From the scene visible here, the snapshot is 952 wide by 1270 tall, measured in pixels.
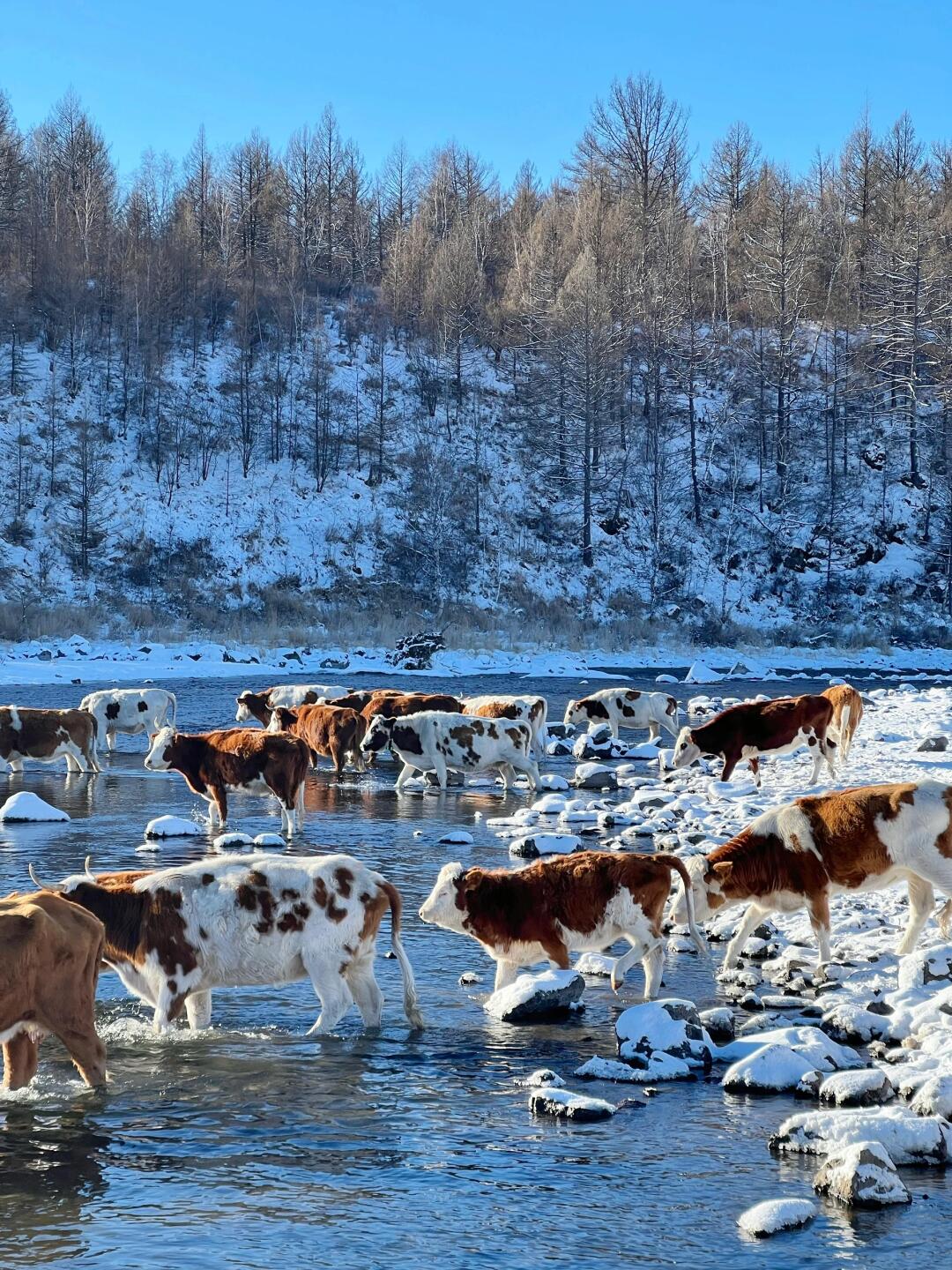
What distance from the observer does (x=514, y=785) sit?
24.1 metres

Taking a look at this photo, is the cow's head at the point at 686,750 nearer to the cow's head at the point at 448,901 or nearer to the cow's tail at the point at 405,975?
the cow's head at the point at 448,901

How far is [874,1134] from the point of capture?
23.9 ft

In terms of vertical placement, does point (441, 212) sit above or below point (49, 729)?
above

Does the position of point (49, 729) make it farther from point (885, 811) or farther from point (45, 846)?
point (885, 811)

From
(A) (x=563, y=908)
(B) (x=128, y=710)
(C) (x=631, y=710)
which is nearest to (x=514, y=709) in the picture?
(C) (x=631, y=710)

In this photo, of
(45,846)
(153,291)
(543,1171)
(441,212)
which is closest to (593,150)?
(441,212)

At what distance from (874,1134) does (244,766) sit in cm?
1298

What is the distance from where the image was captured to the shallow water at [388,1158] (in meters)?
6.31

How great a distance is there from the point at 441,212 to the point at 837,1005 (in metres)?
93.0

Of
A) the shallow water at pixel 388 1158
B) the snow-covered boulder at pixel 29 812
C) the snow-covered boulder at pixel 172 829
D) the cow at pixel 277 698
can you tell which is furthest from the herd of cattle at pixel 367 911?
the cow at pixel 277 698

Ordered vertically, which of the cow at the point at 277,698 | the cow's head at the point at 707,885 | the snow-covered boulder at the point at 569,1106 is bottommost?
the snow-covered boulder at the point at 569,1106

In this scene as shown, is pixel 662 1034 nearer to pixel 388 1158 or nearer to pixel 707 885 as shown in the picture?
pixel 388 1158

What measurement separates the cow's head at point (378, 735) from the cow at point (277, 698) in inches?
166

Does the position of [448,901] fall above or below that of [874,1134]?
above
